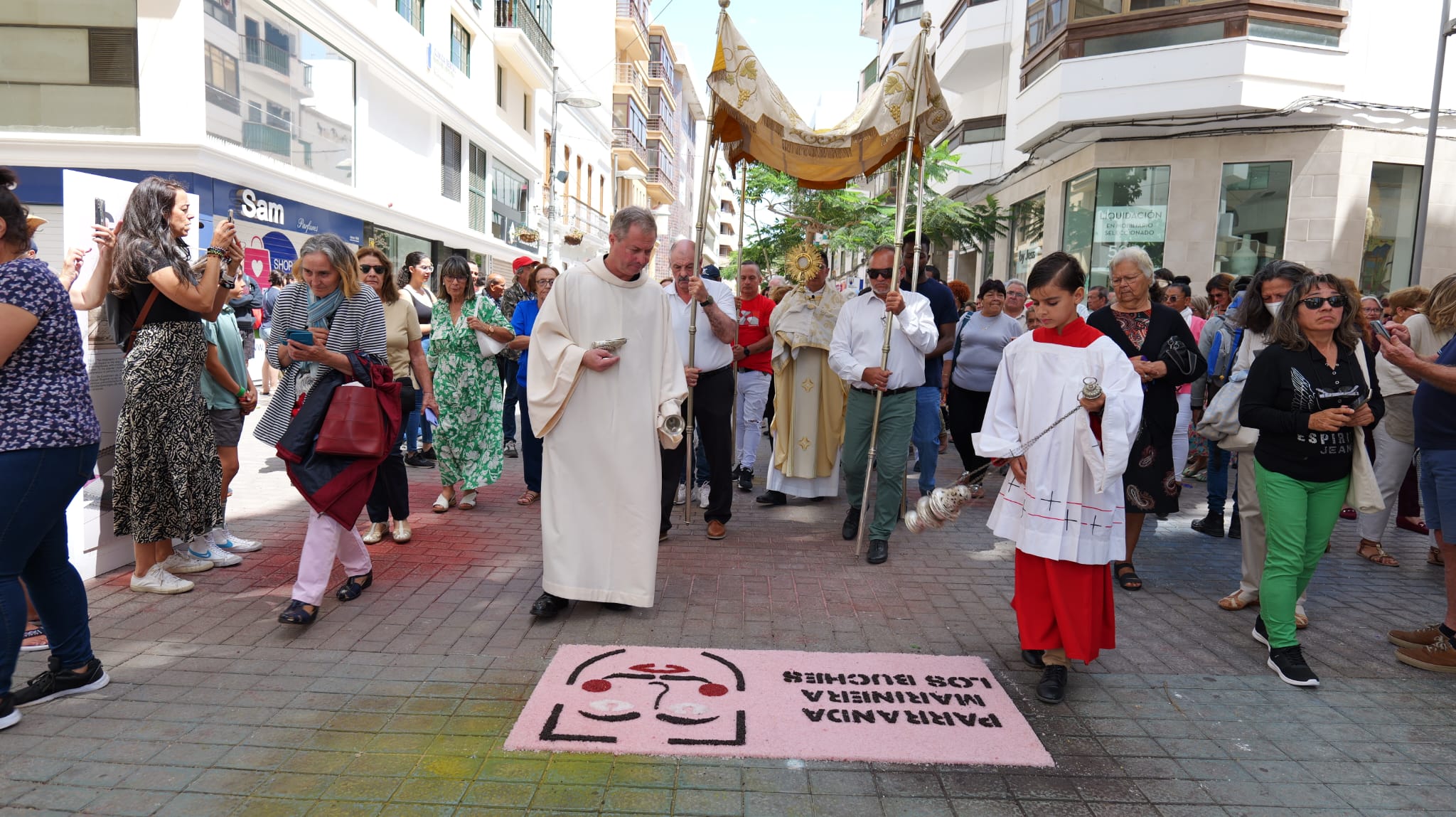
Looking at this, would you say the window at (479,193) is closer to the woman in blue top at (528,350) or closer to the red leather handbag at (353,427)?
the woman in blue top at (528,350)

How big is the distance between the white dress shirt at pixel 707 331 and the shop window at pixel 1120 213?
1090 cm

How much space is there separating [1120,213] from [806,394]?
37.0 feet

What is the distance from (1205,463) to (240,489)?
9667 mm

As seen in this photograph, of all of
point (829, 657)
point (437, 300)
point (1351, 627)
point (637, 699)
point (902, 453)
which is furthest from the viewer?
point (437, 300)

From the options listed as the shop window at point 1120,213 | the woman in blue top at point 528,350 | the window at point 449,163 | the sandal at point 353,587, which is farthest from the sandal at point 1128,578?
the window at point 449,163

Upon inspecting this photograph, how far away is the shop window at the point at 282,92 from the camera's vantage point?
1492cm

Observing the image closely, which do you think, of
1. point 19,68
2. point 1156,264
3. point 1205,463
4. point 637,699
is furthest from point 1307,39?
point 19,68

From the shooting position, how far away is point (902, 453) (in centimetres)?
607

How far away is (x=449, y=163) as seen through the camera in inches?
957

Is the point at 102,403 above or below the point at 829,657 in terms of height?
above

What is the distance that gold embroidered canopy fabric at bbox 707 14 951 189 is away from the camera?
6555mm

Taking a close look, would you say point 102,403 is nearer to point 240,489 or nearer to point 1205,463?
point 240,489

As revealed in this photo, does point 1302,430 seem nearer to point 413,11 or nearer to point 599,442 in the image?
point 599,442

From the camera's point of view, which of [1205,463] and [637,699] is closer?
[637,699]
